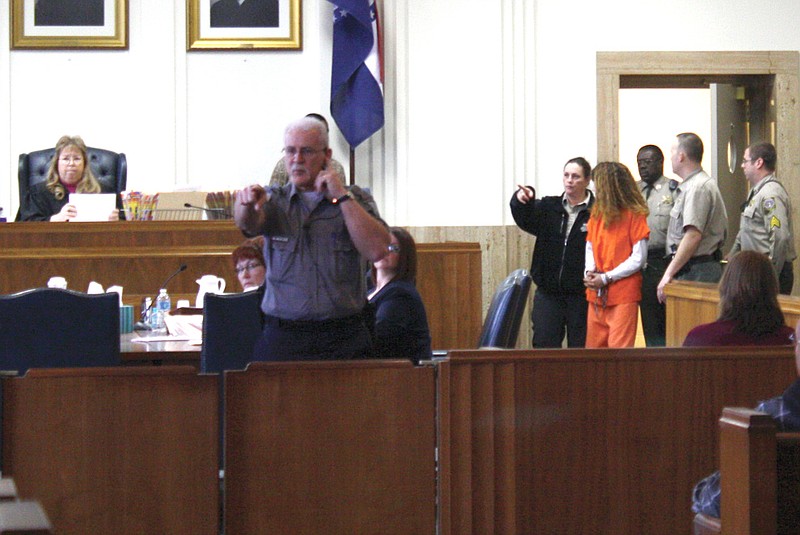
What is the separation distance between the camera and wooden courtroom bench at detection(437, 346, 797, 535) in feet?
10.4

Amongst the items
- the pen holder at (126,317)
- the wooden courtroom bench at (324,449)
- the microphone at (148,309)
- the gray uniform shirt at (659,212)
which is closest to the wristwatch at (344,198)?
the wooden courtroom bench at (324,449)

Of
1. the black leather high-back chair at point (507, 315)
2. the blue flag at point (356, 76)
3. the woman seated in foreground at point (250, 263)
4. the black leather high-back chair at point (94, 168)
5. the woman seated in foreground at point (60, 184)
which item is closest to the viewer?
the black leather high-back chair at point (507, 315)

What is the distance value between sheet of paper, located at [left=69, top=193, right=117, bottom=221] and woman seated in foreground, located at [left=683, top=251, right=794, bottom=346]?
3642 mm

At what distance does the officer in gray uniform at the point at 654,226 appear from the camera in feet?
22.2

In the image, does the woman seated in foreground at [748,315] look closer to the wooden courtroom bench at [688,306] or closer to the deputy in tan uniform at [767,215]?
the wooden courtroom bench at [688,306]

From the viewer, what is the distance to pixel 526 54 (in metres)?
8.48

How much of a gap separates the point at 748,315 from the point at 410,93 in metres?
5.25

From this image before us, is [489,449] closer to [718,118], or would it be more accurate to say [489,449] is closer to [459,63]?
[459,63]

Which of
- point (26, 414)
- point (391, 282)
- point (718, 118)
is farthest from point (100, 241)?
point (718, 118)

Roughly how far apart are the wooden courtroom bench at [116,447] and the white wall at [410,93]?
5.43 meters

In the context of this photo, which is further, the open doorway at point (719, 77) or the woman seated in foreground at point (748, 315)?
the open doorway at point (719, 77)

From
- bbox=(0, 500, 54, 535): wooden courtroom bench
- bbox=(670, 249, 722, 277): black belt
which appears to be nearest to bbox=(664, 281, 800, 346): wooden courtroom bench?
bbox=(670, 249, 722, 277): black belt

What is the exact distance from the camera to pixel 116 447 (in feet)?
9.98

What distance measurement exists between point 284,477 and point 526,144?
5691mm
